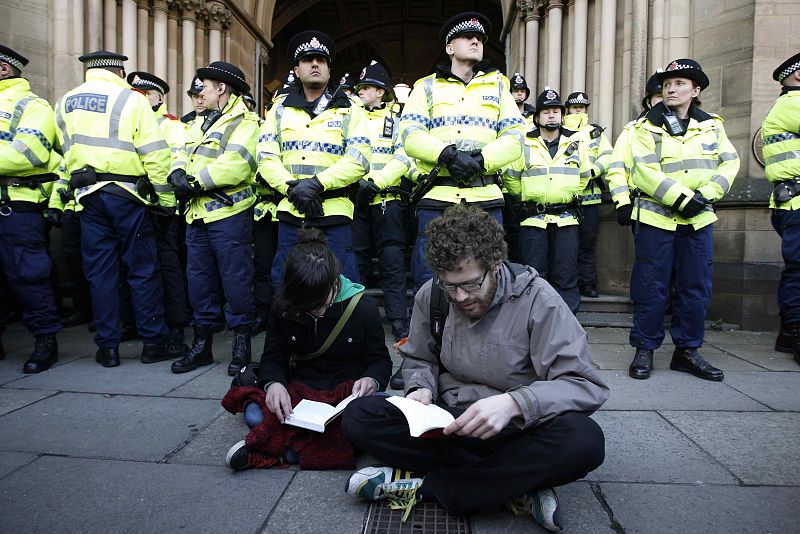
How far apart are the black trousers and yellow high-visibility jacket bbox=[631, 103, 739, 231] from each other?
2554mm

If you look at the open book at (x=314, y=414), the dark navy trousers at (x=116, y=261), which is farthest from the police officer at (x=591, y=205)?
the dark navy trousers at (x=116, y=261)

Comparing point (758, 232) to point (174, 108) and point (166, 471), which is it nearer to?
point (166, 471)

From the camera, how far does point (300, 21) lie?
18.7 meters

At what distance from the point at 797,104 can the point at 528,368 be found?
372cm

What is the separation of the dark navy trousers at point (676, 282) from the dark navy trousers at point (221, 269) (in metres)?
2.97

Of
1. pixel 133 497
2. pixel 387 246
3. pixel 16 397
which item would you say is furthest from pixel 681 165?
pixel 16 397

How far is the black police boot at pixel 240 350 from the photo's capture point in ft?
12.7

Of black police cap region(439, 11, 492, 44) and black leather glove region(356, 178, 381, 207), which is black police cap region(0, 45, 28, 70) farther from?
black police cap region(439, 11, 492, 44)

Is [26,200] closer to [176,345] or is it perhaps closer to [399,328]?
[176,345]

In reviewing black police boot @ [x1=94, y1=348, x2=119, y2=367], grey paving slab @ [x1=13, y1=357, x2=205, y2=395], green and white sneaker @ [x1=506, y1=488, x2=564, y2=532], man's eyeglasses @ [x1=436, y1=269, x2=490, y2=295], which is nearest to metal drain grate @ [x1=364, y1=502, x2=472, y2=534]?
green and white sneaker @ [x1=506, y1=488, x2=564, y2=532]

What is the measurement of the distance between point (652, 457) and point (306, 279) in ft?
5.86

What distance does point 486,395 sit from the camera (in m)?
2.09

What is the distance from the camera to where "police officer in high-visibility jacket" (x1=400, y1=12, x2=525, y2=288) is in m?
3.51

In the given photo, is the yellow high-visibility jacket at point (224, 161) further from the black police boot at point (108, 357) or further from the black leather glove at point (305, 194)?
the black police boot at point (108, 357)
